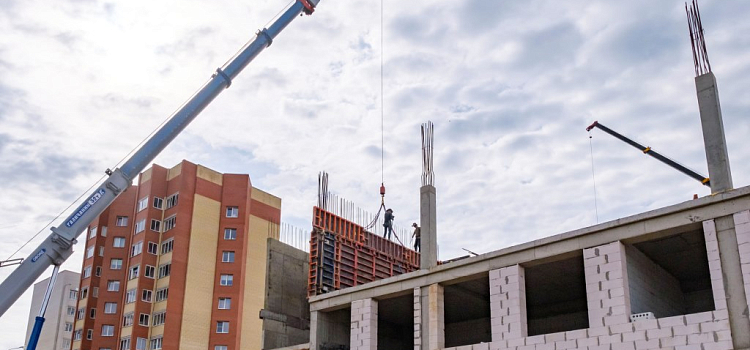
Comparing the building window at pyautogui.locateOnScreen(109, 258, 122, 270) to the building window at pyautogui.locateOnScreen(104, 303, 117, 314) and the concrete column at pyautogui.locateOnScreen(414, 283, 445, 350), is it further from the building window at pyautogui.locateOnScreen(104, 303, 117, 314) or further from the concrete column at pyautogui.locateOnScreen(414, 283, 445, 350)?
the concrete column at pyautogui.locateOnScreen(414, 283, 445, 350)

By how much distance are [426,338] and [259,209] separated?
145 ft

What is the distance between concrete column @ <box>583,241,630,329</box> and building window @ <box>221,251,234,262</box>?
46754 mm

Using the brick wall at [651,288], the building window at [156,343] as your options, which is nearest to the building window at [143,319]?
the building window at [156,343]

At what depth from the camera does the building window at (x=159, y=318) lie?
6060cm

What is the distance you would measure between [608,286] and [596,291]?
0.43 m

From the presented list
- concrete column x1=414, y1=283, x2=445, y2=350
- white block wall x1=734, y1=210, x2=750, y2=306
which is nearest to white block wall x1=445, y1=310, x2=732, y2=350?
white block wall x1=734, y1=210, x2=750, y2=306

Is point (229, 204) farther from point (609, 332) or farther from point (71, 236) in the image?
point (609, 332)

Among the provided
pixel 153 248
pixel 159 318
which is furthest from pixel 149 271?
pixel 159 318

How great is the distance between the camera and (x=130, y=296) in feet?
208

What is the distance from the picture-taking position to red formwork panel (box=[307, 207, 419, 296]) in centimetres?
3703

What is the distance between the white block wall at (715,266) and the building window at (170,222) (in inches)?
2027

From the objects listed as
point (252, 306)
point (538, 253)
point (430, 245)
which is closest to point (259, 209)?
point (252, 306)

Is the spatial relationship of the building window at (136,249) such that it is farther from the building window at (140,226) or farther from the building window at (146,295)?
the building window at (146,295)

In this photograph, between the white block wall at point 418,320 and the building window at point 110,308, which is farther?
the building window at point 110,308
